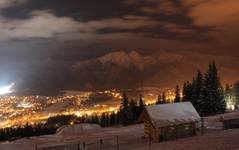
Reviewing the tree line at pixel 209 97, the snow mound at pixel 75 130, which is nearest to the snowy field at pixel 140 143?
the snow mound at pixel 75 130

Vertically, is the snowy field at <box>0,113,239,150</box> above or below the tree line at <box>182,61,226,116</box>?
below

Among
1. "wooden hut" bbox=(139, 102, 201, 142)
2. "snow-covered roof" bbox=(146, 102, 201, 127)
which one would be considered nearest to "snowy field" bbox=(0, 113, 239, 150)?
"wooden hut" bbox=(139, 102, 201, 142)

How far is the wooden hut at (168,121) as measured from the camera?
5794 cm

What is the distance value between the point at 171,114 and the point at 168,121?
172 cm

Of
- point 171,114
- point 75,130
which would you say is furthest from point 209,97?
point 171,114

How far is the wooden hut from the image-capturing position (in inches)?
2281

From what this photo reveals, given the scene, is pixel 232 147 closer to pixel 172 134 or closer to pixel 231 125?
pixel 172 134

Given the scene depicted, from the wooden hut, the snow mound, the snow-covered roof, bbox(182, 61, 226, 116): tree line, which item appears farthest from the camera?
bbox(182, 61, 226, 116): tree line

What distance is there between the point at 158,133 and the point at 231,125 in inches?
505

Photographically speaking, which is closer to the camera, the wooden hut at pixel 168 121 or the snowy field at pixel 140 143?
the snowy field at pixel 140 143

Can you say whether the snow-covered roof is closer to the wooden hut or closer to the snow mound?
the wooden hut

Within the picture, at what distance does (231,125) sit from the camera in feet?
209

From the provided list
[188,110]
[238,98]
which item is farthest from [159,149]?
[238,98]

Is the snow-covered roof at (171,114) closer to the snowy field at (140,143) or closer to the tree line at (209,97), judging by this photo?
the snowy field at (140,143)
